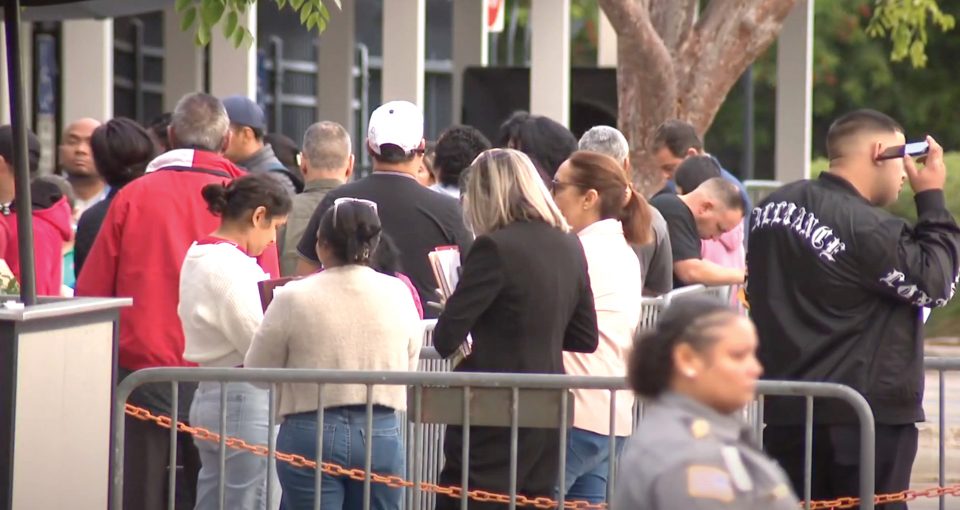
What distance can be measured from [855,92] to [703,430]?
35635 millimetres

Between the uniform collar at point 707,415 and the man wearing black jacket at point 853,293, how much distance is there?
2614 millimetres

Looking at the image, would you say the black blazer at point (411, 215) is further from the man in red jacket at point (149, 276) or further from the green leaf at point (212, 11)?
the green leaf at point (212, 11)

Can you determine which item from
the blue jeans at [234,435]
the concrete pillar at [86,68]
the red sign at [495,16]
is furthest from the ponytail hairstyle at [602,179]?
the red sign at [495,16]

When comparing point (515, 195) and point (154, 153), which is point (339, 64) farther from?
point (515, 195)

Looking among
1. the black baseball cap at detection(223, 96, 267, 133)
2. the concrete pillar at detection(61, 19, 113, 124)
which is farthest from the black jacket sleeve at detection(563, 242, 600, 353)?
the concrete pillar at detection(61, 19, 113, 124)

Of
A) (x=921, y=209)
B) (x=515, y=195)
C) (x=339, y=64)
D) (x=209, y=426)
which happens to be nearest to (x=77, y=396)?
(x=209, y=426)

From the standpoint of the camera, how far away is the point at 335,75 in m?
21.4

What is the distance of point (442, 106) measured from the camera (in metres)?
32.6

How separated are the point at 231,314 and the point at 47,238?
151cm

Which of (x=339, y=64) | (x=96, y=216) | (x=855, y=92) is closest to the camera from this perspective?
(x=96, y=216)

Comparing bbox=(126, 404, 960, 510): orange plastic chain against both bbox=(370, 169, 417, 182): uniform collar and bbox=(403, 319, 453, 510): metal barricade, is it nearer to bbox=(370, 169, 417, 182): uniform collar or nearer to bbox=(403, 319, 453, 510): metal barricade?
bbox=(403, 319, 453, 510): metal barricade

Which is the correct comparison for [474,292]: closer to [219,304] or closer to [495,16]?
[219,304]

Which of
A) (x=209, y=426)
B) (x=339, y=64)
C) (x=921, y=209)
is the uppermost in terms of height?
(x=339, y=64)

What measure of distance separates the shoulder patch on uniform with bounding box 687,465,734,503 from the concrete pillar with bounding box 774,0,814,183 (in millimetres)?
16250
